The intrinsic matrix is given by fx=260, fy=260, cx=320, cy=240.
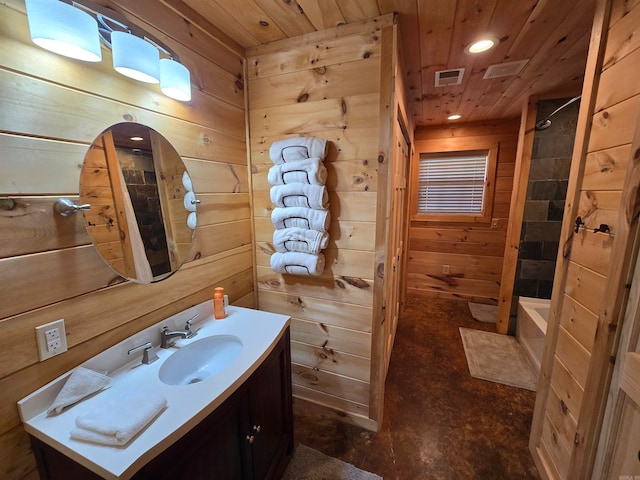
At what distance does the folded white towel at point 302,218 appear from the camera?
4.77ft

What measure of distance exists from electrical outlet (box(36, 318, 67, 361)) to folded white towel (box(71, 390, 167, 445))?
9.0 inches

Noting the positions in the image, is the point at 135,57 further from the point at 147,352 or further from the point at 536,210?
the point at 536,210

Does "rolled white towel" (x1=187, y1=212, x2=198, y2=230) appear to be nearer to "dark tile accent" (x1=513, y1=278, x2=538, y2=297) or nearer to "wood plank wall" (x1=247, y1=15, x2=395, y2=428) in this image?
"wood plank wall" (x1=247, y1=15, x2=395, y2=428)

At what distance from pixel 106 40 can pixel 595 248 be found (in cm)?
207

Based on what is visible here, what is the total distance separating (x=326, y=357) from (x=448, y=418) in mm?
939

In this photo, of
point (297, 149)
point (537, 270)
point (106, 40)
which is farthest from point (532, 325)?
point (106, 40)

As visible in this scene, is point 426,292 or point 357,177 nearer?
point 357,177

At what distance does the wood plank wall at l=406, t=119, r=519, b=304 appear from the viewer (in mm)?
3189

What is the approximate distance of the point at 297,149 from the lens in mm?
1448

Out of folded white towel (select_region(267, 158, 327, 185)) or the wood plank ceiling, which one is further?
folded white towel (select_region(267, 158, 327, 185))

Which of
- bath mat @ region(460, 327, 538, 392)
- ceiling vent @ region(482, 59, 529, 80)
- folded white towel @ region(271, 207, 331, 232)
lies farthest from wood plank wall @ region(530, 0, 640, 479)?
folded white towel @ region(271, 207, 331, 232)

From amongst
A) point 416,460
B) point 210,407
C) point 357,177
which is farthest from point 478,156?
point 210,407

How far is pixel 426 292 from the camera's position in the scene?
3.78 m

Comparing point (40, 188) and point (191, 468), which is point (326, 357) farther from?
point (40, 188)
